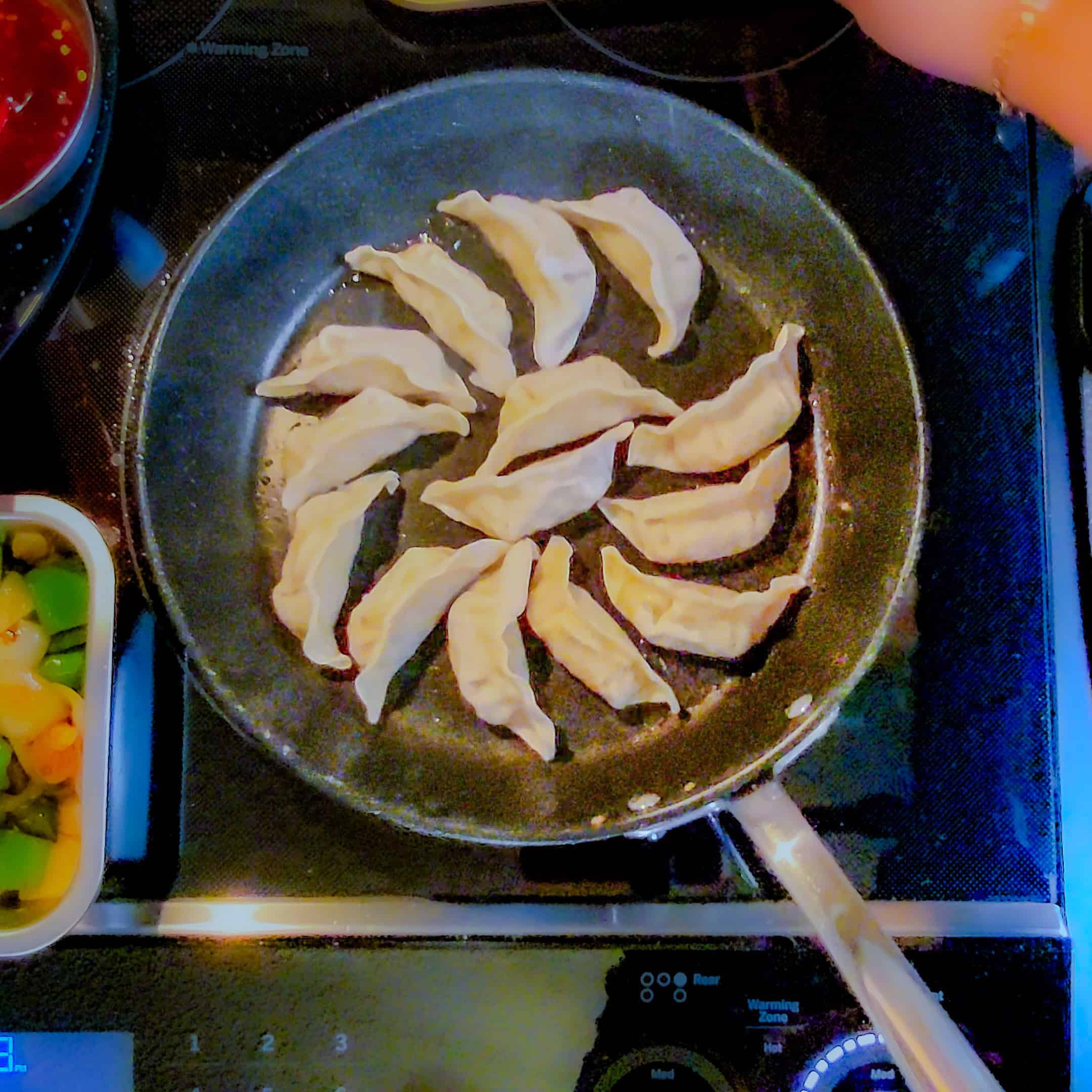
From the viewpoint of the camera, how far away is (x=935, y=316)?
1.11 meters

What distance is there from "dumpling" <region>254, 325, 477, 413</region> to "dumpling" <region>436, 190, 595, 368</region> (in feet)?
0.38

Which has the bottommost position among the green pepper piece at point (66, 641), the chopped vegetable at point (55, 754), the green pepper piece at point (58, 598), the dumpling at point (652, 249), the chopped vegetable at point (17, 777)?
the chopped vegetable at point (17, 777)

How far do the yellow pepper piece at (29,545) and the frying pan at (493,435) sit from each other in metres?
0.11

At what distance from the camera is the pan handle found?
0.80 meters

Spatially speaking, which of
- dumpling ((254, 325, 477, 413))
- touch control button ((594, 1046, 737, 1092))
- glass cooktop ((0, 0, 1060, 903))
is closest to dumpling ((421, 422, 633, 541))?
dumpling ((254, 325, 477, 413))

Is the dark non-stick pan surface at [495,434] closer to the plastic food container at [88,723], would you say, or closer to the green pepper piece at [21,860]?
the plastic food container at [88,723]

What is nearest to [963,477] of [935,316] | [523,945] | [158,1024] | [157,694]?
[935,316]

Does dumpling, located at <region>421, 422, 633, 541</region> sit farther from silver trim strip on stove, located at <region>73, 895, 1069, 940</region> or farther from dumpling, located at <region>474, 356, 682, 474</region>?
silver trim strip on stove, located at <region>73, 895, 1069, 940</region>

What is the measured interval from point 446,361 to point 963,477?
608mm

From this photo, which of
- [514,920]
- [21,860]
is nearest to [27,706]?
[21,860]

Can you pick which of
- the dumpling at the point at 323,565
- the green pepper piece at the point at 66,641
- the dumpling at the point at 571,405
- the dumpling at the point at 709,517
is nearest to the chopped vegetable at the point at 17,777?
the green pepper piece at the point at 66,641

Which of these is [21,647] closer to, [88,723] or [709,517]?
[88,723]

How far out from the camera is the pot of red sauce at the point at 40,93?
1033 millimetres

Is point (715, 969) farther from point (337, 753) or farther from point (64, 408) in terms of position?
point (64, 408)
